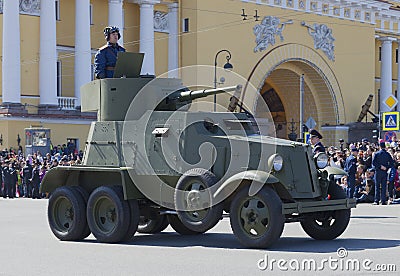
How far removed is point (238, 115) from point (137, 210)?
216 centimetres

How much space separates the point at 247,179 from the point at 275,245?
1152 mm

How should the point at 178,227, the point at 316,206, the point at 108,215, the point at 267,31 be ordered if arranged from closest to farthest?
the point at 316,206 < the point at 108,215 < the point at 178,227 < the point at 267,31

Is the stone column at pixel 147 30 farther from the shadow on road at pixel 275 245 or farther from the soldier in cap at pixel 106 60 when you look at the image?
the shadow on road at pixel 275 245

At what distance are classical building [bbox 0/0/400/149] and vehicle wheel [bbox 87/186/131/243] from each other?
1722 cm

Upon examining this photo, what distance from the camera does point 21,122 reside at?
3700 centimetres

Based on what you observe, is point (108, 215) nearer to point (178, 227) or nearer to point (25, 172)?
point (178, 227)

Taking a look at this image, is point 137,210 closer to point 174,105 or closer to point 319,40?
point 174,105

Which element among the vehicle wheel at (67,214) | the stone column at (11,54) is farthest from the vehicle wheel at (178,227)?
the stone column at (11,54)

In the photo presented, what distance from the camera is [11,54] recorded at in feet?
122

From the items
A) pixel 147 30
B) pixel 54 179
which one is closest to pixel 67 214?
pixel 54 179

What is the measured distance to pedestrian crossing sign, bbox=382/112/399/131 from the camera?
27.4 m

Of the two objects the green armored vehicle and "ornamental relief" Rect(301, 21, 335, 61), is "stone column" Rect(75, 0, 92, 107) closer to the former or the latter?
"ornamental relief" Rect(301, 21, 335, 61)

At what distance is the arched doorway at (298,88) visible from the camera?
163 ft

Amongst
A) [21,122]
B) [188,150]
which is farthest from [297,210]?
[21,122]
